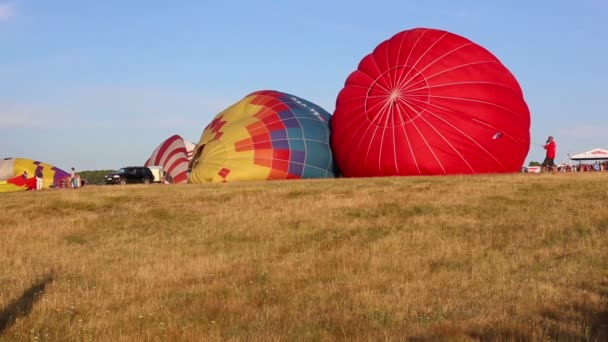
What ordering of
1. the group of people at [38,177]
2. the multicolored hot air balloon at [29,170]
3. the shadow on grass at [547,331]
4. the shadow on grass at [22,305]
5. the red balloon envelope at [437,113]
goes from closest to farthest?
the shadow on grass at [547,331]
the shadow on grass at [22,305]
the red balloon envelope at [437,113]
the group of people at [38,177]
the multicolored hot air balloon at [29,170]

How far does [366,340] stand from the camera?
5.86m

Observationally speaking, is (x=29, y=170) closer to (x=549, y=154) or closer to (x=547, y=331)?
(x=549, y=154)

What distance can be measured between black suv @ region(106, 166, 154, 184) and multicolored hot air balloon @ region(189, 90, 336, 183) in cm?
1161

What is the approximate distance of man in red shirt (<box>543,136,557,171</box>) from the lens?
77.9ft

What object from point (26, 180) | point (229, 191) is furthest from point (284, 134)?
point (26, 180)

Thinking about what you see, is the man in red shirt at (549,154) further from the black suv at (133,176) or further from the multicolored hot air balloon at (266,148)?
the black suv at (133,176)

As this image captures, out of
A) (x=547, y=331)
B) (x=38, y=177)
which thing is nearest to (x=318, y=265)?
(x=547, y=331)

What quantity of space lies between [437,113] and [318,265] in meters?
14.3

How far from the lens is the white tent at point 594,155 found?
52.6m

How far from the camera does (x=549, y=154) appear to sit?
2400cm

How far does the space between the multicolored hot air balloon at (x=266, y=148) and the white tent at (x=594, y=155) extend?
105ft

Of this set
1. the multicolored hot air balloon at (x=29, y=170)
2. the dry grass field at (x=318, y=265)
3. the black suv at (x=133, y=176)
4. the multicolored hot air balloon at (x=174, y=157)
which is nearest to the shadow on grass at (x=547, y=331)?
the dry grass field at (x=318, y=265)

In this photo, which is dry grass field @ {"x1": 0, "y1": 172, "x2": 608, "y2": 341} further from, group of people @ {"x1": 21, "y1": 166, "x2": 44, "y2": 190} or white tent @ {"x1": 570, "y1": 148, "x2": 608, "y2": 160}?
white tent @ {"x1": 570, "y1": 148, "x2": 608, "y2": 160}

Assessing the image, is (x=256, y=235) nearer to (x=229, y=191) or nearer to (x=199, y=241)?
(x=199, y=241)
